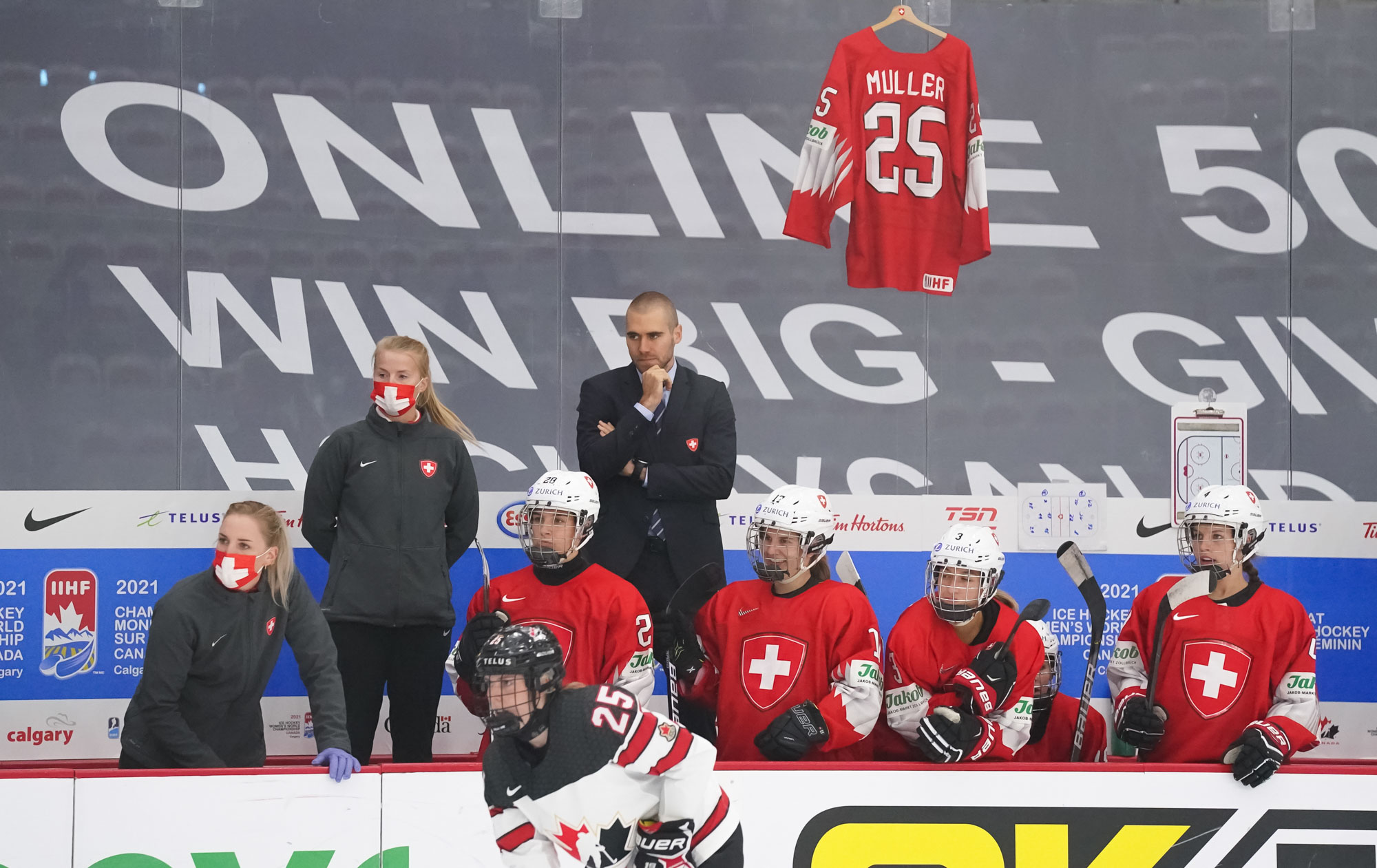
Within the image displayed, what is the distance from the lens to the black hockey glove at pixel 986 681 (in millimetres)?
3324

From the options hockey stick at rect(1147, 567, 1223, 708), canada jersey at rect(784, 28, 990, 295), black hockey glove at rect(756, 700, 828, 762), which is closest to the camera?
black hockey glove at rect(756, 700, 828, 762)

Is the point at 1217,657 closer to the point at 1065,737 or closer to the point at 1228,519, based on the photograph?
the point at 1228,519

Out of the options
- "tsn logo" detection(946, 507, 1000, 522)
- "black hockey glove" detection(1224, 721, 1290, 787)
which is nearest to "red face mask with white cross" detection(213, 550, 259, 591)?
"black hockey glove" detection(1224, 721, 1290, 787)

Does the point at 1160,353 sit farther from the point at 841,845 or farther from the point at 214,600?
the point at 214,600

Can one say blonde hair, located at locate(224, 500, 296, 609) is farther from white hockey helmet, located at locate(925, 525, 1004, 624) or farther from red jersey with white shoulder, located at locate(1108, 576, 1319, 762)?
red jersey with white shoulder, located at locate(1108, 576, 1319, 762)

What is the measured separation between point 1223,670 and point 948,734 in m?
0.89

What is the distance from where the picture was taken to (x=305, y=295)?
5.09 meters

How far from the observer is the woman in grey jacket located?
10.7ft

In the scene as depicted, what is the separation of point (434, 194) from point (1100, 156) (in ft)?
8.74

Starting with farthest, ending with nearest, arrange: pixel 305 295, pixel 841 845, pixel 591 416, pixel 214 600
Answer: pixel 305 295 < pixel 591 416 < pixel 214 600 < pixel 841 845

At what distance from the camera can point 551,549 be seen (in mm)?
3557

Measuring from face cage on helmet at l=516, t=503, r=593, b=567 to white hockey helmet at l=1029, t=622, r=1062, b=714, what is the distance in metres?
1.31

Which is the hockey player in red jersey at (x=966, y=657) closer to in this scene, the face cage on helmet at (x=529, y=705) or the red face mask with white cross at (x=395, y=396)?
the face cage on helmet at (x=529, y=705)

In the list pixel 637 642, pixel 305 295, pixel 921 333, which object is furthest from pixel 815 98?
pixel 637 642
